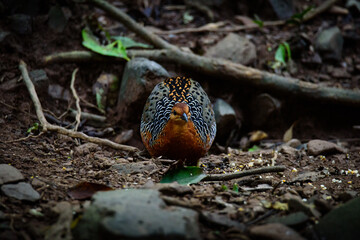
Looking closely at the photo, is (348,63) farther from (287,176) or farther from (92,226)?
(92,226)

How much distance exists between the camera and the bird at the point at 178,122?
4.36 m

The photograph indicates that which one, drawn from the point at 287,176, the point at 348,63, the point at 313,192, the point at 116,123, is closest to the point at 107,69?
the point at 116,123

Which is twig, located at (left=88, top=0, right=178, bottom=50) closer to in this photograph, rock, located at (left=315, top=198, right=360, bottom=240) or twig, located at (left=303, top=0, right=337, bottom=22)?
twig, located at (left=303, top=0, right=337, bottom=22)

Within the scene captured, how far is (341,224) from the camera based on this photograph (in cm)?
244

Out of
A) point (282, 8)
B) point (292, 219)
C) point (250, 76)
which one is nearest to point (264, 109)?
point (250, 76)

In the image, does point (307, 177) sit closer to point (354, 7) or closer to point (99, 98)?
point (99, 98)

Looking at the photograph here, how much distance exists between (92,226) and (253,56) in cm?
514

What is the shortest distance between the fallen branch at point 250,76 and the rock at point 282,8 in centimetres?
210

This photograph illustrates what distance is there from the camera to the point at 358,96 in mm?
6176

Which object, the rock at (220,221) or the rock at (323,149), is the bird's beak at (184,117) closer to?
the rock at (220,221)

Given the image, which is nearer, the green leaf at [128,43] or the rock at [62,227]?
the rock at [62,227]

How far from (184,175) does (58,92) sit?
3.04 meters

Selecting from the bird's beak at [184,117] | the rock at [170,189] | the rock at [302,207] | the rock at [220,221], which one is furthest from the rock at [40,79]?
the rock at [302,207]

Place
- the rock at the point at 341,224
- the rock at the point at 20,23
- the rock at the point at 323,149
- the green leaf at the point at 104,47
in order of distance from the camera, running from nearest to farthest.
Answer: the rock at the point at 341,224 → the rock at the point at 323,149 → the rock at the point at 20,23 → the green leaf at the point at 104,47
